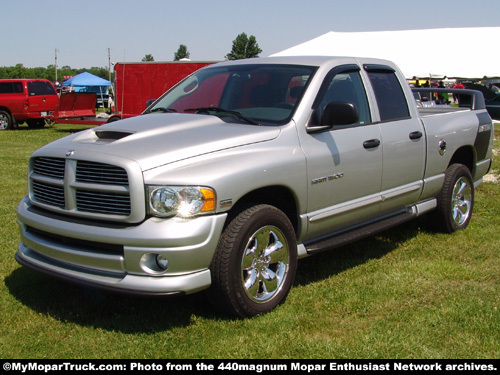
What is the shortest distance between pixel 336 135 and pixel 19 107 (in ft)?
59.8

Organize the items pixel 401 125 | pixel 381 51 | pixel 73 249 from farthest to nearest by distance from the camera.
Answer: pixel 381 51
pixel 401 125
pixel 73 249

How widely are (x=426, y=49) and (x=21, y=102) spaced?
15.7m

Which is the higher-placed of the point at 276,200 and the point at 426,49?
the point at 426,49

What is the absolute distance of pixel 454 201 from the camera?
20.6ft

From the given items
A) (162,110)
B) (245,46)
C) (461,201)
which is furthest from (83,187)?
(245,46)

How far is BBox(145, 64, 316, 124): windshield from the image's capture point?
14.6 feet

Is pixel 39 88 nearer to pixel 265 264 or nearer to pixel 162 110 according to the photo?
pixel 162 110

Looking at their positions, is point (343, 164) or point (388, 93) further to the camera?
point (388, 93)

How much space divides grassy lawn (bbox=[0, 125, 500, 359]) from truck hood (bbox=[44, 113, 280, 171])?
1138mm

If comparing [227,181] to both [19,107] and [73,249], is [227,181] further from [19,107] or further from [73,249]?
[19,107]

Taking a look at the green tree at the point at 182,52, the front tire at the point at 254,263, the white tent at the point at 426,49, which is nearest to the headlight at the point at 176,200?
the front tire at the point at 254,263

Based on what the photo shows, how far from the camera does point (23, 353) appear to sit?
11.4ft

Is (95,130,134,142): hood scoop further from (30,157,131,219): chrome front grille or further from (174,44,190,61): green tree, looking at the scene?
(174,44,190,61): green tree
